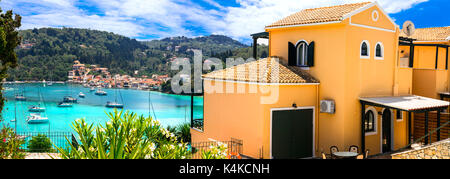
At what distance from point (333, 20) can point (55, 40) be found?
70.8 meters

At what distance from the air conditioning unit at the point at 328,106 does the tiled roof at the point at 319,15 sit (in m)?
3.63

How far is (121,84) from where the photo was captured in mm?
80625

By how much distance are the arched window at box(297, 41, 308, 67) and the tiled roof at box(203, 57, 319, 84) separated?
1.35 feet

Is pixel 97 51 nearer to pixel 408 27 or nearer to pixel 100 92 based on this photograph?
pixel 100 92

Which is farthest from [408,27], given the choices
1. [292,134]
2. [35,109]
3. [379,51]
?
[35,109]

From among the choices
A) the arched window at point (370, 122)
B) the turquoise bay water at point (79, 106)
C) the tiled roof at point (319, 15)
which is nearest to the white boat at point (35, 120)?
the turquoise bay water at point (79, 106)

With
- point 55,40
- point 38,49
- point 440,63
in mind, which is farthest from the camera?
point 55,40

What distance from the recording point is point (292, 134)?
1438 centimetres

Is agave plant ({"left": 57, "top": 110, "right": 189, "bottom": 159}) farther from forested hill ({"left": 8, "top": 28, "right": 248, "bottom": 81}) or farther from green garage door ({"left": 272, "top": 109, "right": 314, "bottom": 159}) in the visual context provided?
forested hill ({"left": 8, "top": 28, "right": 248, "bottom": 81})

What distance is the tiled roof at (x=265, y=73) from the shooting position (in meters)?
14.2

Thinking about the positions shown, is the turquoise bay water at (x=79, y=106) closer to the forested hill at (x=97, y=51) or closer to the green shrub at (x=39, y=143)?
the forested hill at (x=97, y=51)

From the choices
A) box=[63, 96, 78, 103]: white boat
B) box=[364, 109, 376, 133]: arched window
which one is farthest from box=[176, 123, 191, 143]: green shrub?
box=[63, 96, 78, 103]: white boat

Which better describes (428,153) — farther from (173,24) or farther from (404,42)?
(173,24)
